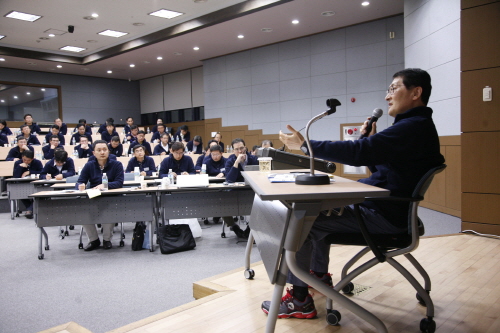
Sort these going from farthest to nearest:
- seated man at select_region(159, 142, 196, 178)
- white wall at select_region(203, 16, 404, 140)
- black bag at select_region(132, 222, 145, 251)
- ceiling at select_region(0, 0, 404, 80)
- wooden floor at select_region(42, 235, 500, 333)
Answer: white wall at select_region(203, 16, 404, 140) → ceiling at select_region(0, 0, 404, 80) → seated man at select_region(159, 142, 196, 178) → black bag at select_region(132, 222, 145, 251) → wooden floor at select_region(42, 235, 500, 333)

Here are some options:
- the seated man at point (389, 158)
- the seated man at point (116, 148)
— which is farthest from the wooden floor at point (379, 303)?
the seated man at point (116, 148)

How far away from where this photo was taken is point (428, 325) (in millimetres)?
1804

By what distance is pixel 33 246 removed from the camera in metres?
4.70

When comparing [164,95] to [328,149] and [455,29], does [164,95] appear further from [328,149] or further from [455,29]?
[328,149]

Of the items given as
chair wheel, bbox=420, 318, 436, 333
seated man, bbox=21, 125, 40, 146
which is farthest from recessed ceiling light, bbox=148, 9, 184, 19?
chair wheel, bbox=420, 318, 436, 333

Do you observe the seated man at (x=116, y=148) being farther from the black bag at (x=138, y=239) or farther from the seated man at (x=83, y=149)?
the black bag at (x=138, y=239)

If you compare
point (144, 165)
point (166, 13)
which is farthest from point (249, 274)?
point (166, 13)

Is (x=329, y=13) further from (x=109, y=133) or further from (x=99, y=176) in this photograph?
(x=109, y=133)

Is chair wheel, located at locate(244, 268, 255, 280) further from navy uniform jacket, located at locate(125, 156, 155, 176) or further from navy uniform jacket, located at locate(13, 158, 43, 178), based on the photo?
navy uniform jacket, located at locate(13, 158, 43, 178)

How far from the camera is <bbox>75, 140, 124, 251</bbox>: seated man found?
4.50 meters

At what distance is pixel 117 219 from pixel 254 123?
677cm

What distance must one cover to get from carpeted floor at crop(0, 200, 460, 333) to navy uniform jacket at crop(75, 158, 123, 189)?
79cm

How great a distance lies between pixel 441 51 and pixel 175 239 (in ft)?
15.3

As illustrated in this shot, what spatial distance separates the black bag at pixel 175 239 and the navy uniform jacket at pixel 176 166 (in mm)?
1593
